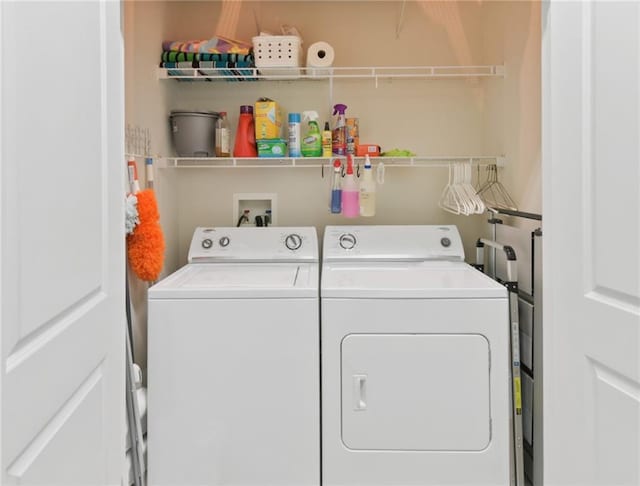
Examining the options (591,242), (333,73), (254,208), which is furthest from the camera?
(254,208)

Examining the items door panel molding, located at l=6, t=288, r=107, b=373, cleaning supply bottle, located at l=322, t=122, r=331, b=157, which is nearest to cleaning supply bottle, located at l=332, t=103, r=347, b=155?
cleaning supply bottle, located at l=322, t=122, r=331, b=157

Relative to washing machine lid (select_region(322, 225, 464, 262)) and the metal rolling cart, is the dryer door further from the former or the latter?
washing machine lid (select_region(322, 225, 464, 262))

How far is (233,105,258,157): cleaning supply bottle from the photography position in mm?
2604

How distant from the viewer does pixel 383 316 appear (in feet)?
6.25

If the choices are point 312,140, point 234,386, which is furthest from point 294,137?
point 234,386

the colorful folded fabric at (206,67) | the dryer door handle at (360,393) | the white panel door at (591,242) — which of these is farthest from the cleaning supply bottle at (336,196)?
the white panel door at (591,242)

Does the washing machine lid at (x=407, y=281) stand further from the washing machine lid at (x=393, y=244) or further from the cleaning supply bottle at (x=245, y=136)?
the cleaning supply bottle at (x=245, y=136)

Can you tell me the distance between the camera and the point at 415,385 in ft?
6.23

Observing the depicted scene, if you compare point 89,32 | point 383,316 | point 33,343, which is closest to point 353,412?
point 383,316

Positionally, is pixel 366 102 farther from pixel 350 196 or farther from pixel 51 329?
pixel 51 329

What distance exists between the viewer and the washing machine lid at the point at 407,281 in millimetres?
1900

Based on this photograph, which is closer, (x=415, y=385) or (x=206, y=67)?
(x=415, y=385)

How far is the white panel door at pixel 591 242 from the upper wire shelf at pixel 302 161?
1276 millimetres

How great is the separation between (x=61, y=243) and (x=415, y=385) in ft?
4.60
